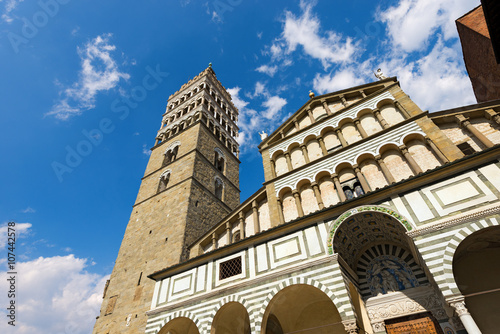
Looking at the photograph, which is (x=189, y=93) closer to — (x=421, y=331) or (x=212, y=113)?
(x=212, y=113)

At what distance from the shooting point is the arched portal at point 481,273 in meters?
7.33

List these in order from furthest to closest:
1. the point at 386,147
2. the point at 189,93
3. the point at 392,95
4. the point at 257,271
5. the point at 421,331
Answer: the point at 189,93, the point at 392,95, the point at 386,147, the point at 257,271, the point at 421,331

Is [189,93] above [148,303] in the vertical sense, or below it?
above

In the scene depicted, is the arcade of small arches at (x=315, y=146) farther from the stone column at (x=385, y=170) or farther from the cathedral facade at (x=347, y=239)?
the stone column at (x=385, y=170)

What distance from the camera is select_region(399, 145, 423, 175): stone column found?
989 centimetres

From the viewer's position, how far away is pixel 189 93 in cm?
3048

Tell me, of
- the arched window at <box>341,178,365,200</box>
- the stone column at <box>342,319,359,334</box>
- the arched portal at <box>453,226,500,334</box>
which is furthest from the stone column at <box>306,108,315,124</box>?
the stone column at <box>342,319,359,334</box>

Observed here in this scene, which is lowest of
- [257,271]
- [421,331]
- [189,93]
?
[421,331]

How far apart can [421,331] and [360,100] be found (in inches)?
390

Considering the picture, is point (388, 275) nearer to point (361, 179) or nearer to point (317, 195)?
point (361, 179)

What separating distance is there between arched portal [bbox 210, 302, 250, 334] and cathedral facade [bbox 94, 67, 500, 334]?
5 centimetres

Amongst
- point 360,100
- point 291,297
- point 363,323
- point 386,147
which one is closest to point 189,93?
point 360,100

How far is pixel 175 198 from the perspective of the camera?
18188mm

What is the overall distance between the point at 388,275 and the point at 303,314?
3343mm
